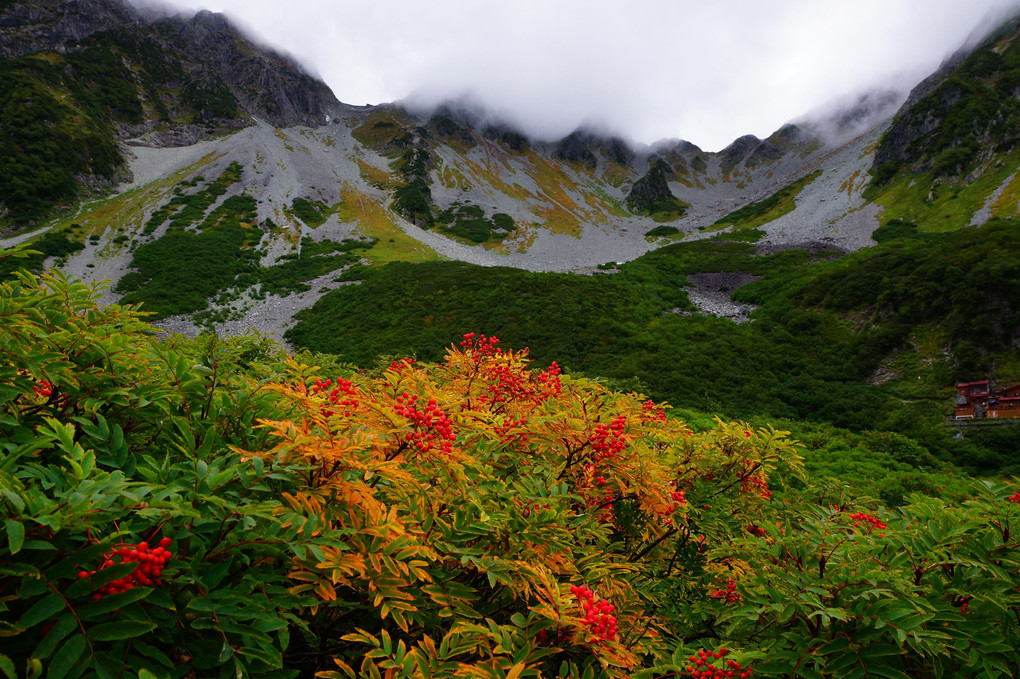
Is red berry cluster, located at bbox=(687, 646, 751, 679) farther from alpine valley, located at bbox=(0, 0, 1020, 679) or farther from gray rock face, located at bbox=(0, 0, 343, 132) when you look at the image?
gray rock face, located at bbox=(0, 0, 343, 132)

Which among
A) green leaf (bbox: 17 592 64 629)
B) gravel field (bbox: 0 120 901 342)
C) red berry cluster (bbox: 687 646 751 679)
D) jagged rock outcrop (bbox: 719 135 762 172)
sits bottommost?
red berry cluster (bbox: 687 646 751 679)

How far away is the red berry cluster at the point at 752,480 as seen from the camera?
468cm

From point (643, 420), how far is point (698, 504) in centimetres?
104

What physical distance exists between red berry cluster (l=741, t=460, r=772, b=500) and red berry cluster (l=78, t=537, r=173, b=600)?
499 centimetres

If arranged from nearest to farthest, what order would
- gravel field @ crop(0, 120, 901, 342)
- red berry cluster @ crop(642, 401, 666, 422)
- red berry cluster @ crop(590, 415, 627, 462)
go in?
red berry cluster @ crop(590, 415, 627, 462) → red berry cluster @ crop(642, 401, 666, 422) → gravel field @ crop(0, 120, 901, 342)

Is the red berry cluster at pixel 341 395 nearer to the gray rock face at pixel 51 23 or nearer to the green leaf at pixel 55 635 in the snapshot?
the green leaf at pixel 55 635

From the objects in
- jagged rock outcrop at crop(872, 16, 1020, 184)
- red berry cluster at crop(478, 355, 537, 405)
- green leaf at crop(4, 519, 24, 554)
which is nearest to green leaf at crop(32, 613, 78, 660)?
green leaf at crop(4, 519, 24, 554)

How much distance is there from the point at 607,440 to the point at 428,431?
149 centimetres

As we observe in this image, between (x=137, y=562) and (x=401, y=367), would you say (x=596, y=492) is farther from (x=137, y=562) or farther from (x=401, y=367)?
(x=137, y=562)

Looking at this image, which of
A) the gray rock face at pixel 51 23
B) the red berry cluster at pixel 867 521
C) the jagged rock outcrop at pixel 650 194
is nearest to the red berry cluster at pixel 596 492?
the red berry cluster at pixel 867 521

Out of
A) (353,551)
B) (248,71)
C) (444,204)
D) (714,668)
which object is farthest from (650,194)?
Answer: (353,551)

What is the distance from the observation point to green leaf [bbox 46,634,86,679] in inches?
54.7

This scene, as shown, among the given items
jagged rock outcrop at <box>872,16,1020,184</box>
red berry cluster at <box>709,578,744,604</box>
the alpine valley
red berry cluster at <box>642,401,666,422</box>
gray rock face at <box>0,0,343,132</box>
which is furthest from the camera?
gray rock face at <box>0,0,343,132</box>

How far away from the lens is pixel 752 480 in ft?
15.6
